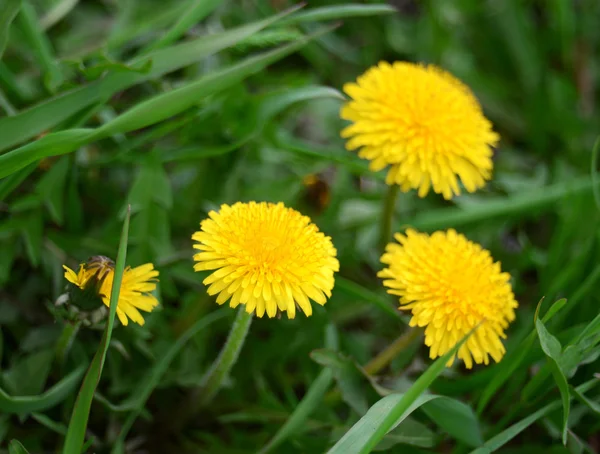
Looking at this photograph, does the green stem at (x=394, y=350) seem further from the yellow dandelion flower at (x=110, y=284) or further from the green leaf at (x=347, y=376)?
the yellow dandelion flower at (x=110, y=284)

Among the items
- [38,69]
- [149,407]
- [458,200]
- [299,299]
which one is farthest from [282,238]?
[38,69]

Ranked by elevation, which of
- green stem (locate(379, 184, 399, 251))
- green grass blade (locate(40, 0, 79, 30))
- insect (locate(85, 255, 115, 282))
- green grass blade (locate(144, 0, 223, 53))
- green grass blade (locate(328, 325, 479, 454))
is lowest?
green grass blade (locate(328, 325, 479, 454))

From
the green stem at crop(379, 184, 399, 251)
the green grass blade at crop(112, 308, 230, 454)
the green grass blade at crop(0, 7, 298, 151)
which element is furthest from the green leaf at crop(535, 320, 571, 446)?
the green grass blade at crop(0, 7, 298, 151)

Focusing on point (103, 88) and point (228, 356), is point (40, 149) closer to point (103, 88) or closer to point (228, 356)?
point (103, 88)

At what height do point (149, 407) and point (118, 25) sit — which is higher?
point (118, 25)

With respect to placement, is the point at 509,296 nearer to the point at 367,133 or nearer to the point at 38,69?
the point at 367,133

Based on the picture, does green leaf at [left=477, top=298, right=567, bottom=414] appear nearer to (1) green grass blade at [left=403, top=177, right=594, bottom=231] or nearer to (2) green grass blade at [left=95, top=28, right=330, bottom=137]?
(1) green grass blade at [left=403, top=177, right=594, bottom=231]

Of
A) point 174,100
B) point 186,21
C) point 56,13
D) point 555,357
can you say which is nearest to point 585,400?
point 555,357
